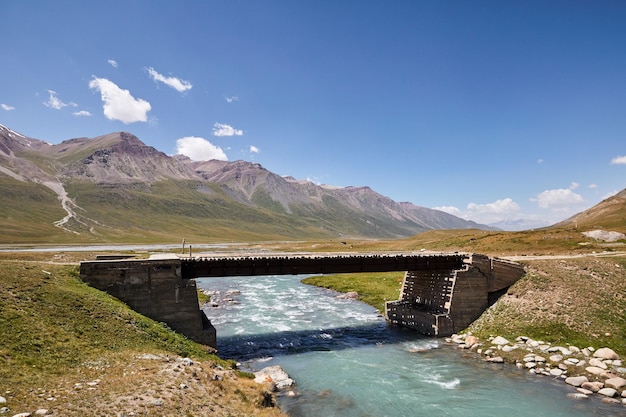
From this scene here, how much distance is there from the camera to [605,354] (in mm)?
32656

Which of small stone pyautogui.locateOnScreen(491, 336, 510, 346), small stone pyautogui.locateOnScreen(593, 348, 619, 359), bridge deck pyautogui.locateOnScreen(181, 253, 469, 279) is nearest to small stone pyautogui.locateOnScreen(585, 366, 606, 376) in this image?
small stone pyautogui.locateOnScreen(593, 348, 619, 359)

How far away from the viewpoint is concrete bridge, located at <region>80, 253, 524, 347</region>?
120 feet

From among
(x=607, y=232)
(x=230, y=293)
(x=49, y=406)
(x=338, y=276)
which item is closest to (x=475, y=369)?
(x=49, y=406)

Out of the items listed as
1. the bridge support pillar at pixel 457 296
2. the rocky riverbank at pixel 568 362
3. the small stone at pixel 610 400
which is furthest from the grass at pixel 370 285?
the small stone at pixel 610 400

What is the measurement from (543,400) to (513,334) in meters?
13.2

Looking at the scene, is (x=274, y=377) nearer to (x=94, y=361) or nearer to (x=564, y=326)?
(x=94, y=361)

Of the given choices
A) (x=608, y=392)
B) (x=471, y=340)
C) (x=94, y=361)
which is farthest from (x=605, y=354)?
(x=94, y=361)

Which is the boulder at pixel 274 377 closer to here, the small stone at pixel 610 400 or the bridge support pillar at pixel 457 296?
the bridge support pillar at pixel 457 296

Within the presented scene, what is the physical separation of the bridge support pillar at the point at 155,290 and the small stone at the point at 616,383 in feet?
112

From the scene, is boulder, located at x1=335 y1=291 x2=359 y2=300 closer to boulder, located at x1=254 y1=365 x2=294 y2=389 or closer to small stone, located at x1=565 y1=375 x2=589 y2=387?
boulder, located at x1=254 y1=365 x2=294 y2=389

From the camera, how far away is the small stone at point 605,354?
3241 centimetres

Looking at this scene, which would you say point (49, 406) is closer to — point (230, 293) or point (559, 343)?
point (559, 343)

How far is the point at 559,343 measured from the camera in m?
36.0

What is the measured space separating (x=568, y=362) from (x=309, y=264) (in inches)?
1058
